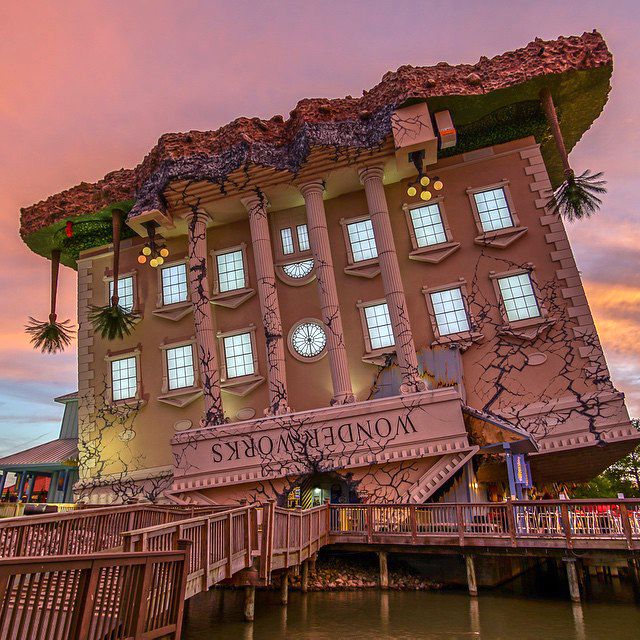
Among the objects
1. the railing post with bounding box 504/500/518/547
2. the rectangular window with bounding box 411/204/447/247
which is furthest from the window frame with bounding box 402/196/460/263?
the railing post with bounding box 504/500/518/547

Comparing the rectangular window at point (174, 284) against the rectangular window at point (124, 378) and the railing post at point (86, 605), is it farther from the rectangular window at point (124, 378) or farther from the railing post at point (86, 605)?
the railing post at point (86, 605)

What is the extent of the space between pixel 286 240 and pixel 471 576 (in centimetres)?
1504

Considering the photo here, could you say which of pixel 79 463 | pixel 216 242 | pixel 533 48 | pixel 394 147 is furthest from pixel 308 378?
pixel 533 48

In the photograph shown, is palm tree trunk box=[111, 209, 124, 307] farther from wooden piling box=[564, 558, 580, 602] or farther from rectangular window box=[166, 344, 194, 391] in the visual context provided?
wooden piling box=[564, 558, 580, 602]

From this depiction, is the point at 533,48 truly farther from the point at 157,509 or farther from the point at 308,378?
the point at 157,509

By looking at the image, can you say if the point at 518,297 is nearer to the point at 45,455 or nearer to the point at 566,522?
the point at 566,522

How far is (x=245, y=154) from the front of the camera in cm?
2152

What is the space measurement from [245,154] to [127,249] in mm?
8645

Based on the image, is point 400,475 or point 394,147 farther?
point 394,147

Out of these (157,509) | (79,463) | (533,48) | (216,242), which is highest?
(533,48)

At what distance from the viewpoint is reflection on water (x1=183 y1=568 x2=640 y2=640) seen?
36.2 ft

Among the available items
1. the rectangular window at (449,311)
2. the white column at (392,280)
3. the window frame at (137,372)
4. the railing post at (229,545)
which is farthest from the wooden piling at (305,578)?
the window frame at (137,372)

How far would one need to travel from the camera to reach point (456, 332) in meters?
20.6

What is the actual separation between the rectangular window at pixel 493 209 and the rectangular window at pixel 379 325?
5165 mm
